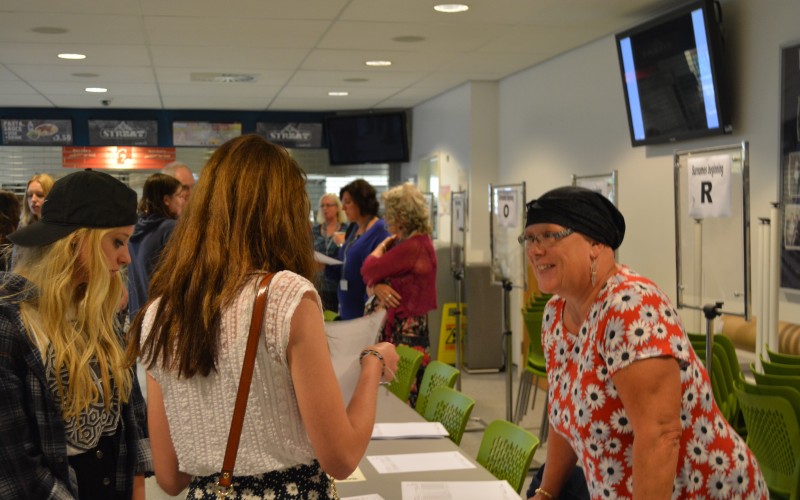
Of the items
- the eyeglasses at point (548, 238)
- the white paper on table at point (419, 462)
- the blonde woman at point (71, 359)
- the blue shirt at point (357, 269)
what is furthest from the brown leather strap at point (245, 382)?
the blue shirt at point (357, 269)

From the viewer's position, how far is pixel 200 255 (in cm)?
170

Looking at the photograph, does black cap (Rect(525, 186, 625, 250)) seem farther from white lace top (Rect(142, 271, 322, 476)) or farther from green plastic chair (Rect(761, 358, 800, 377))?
green plastic chair (Rect(761, 358, 800, 377))

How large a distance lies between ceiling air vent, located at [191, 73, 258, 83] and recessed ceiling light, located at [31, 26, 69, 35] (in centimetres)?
233

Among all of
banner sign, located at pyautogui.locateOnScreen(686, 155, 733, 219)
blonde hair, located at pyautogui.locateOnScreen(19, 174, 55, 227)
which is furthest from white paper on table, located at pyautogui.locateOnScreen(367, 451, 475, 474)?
blonde hair, located at pyautogui.locateOnScreen(19, 174, 55, 227)

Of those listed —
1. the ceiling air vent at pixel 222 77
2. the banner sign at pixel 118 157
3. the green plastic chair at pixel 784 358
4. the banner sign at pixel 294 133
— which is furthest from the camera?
the banner sign at pixel 294 133

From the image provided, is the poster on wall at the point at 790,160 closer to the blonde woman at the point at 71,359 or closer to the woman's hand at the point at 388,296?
→ the woman's hand at the point at 388,296

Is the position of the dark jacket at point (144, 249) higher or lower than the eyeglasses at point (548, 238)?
lower

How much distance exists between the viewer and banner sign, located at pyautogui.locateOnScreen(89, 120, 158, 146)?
12.4 m

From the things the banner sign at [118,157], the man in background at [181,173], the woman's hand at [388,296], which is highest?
the banner sign at [118,157]

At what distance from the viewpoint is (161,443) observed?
5.99 ft

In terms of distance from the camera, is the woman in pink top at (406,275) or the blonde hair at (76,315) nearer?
the blonde hair at (76,315)

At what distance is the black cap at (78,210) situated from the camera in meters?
2.03

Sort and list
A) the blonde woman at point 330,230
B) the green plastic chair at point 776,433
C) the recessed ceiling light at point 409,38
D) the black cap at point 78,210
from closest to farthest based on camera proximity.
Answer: the black cap at point 78,210, the green plastic chair at point 776,433, the recessed ceiling light at point 409,38, the blonde woman at point 330,230

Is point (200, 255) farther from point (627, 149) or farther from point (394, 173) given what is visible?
point (394, 173)
